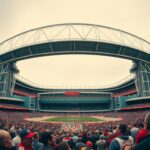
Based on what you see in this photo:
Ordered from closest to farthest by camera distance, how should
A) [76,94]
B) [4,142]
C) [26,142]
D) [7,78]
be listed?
[4,142], [26,142], [7,78], [76,94]

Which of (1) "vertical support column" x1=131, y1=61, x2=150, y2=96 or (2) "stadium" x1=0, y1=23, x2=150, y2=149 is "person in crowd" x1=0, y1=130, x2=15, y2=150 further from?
(1) "vertical support column" x1=131, y1=61, x2=150, y2=96

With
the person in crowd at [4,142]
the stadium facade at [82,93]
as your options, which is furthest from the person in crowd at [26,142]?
the stadium facade at [82,93]

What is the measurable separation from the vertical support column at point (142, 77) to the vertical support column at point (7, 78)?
1283 inches

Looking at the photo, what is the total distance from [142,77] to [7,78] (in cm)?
3626

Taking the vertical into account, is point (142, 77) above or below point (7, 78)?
above

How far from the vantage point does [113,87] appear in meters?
92.6

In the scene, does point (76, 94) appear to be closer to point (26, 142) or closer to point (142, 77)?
point (142, 77)

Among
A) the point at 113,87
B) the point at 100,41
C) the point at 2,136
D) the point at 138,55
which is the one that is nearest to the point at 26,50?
the point at 100,41

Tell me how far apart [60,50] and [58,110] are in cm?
4659

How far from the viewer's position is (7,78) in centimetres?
5659

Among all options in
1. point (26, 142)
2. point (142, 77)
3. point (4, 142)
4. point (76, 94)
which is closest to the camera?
point (4, 142)

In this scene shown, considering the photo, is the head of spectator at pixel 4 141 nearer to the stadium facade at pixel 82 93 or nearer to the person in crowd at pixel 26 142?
the person in crowd at pixel 26 142

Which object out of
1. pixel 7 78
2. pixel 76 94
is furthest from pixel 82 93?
pixel 7 78

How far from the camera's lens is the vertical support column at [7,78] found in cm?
5408
